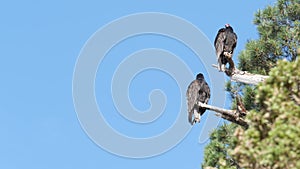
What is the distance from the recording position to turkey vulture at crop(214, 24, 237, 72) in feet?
40.7

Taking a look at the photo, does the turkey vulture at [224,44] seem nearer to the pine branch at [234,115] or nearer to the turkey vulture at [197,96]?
the turkey vulture at [197,96]

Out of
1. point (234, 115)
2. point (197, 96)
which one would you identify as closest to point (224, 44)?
point (197, 96)

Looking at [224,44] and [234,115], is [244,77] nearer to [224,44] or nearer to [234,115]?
[234,115]

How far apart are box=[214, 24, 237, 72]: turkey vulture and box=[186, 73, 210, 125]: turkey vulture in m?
0.96

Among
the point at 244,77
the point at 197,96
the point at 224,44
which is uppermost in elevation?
the point at 224,44

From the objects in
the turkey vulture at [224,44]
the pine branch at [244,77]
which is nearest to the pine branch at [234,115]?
the pine branch at [244,77]

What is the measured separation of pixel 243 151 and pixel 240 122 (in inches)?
207

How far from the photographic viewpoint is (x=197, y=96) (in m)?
13.2

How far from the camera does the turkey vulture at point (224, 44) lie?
1240cm

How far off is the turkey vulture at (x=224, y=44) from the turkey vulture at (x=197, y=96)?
963 mm

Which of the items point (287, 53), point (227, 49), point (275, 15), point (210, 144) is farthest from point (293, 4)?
point (210, 144)

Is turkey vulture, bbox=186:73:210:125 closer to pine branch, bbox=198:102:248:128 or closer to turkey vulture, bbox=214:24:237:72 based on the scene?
turkey vulture, bbox=214:24:237:72

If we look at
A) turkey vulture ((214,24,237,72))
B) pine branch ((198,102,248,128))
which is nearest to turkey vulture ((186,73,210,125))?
turkey vulture ((214,24,237,72))

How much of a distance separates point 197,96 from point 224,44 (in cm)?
126
